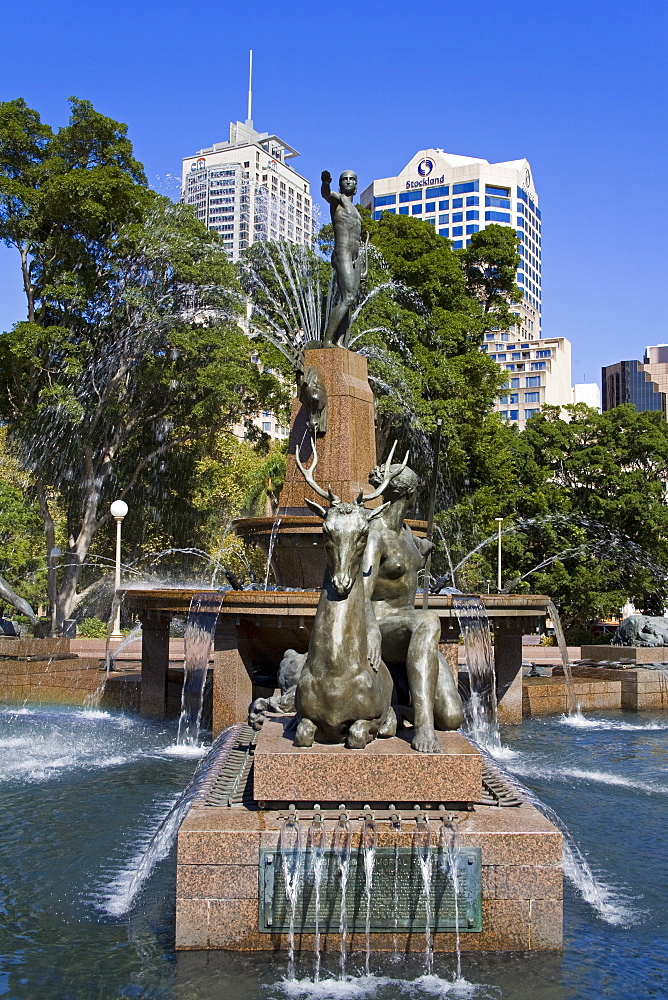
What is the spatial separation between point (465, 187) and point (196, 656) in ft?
380

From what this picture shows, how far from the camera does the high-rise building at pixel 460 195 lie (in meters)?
118

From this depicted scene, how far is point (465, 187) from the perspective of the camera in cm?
11819

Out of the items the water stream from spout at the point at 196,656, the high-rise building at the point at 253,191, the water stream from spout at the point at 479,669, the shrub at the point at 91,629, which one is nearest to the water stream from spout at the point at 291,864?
the water stream from spout at the point at 196,656

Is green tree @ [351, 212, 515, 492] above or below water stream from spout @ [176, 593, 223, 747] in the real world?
above

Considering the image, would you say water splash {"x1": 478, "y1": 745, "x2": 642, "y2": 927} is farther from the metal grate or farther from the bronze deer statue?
the bronze deer statue

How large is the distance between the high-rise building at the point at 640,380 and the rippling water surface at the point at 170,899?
11259cm

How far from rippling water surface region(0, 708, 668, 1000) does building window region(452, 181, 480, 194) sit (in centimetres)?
11543

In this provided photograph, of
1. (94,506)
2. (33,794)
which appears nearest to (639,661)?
(33,794)

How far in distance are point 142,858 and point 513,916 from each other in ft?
9.19

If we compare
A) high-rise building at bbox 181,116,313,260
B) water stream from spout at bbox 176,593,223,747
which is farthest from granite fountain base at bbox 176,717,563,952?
high-rise building at bbox 181,116,313,260

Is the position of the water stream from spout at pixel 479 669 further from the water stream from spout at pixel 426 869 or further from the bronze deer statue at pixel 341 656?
the water stream from spout at pixel 426 869

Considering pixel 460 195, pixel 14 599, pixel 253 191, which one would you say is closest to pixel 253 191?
pixel 253 191

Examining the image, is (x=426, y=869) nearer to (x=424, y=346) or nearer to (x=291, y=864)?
(x=291, y=864)

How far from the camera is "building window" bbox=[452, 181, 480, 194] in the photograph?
386 ft
